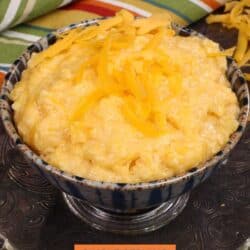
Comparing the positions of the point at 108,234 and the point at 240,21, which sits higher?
the point at 240,21

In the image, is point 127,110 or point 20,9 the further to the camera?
point 20,9

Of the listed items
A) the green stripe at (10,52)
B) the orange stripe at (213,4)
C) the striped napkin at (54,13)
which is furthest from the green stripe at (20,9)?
the orange stripe at (213,4)

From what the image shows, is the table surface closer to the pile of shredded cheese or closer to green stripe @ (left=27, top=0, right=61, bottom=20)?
the pile of shredded cheese

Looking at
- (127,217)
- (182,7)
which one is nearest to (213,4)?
(182,7)

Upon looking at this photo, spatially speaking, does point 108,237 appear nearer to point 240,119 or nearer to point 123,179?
point 123,179

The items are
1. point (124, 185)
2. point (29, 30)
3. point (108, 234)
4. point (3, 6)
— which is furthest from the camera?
point (29, 30)

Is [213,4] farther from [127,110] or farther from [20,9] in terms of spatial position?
[127,110]

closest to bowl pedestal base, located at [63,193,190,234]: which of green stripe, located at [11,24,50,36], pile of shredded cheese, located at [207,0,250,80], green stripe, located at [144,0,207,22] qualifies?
pile of shredded cheese, located at [207,0,250,80]
